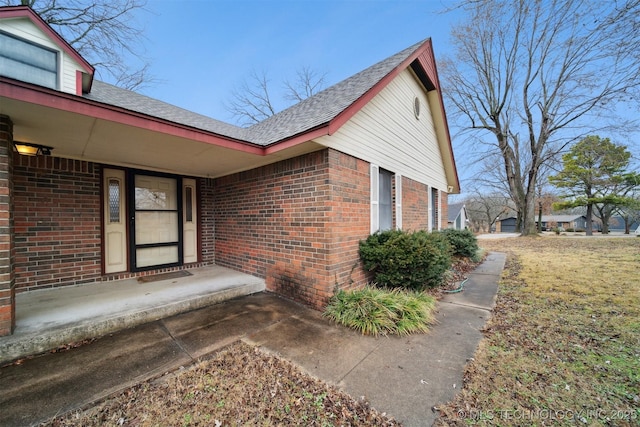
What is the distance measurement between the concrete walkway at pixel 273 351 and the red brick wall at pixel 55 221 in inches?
95.2

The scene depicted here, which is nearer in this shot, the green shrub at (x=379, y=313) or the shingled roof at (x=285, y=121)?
the green shrub at (x=379, y=313)

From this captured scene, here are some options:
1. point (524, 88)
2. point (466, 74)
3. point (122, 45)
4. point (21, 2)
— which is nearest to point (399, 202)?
point (122, 45)

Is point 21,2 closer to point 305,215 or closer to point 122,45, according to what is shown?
point 122,45

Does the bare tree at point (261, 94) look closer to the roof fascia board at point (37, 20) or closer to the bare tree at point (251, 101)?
the bare tree at point (251, 101)

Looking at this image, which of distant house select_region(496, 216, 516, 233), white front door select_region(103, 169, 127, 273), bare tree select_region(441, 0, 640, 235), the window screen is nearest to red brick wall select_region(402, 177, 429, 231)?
the window screen

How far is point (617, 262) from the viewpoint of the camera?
7383mm

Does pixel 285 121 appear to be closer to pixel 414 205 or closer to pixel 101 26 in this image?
pixel 414 205

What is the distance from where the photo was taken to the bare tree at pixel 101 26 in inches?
290

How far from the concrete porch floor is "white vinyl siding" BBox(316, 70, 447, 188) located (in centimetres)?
323

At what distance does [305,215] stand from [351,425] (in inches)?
112

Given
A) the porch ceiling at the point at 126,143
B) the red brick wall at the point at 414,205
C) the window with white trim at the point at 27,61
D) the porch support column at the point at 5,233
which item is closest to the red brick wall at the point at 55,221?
the porch ceiling at the point at 126,143

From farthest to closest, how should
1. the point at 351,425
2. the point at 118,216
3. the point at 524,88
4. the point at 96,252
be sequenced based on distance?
the point at 524,88, the point at 118,216, the point at 96,252, the point at 351,425

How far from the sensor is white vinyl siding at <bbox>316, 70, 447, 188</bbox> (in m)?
4.38

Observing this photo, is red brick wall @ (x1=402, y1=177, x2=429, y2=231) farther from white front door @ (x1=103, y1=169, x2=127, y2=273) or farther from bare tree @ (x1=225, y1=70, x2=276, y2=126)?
bare tree @ (x1=225, y1=70, x2=276, y2=126)
